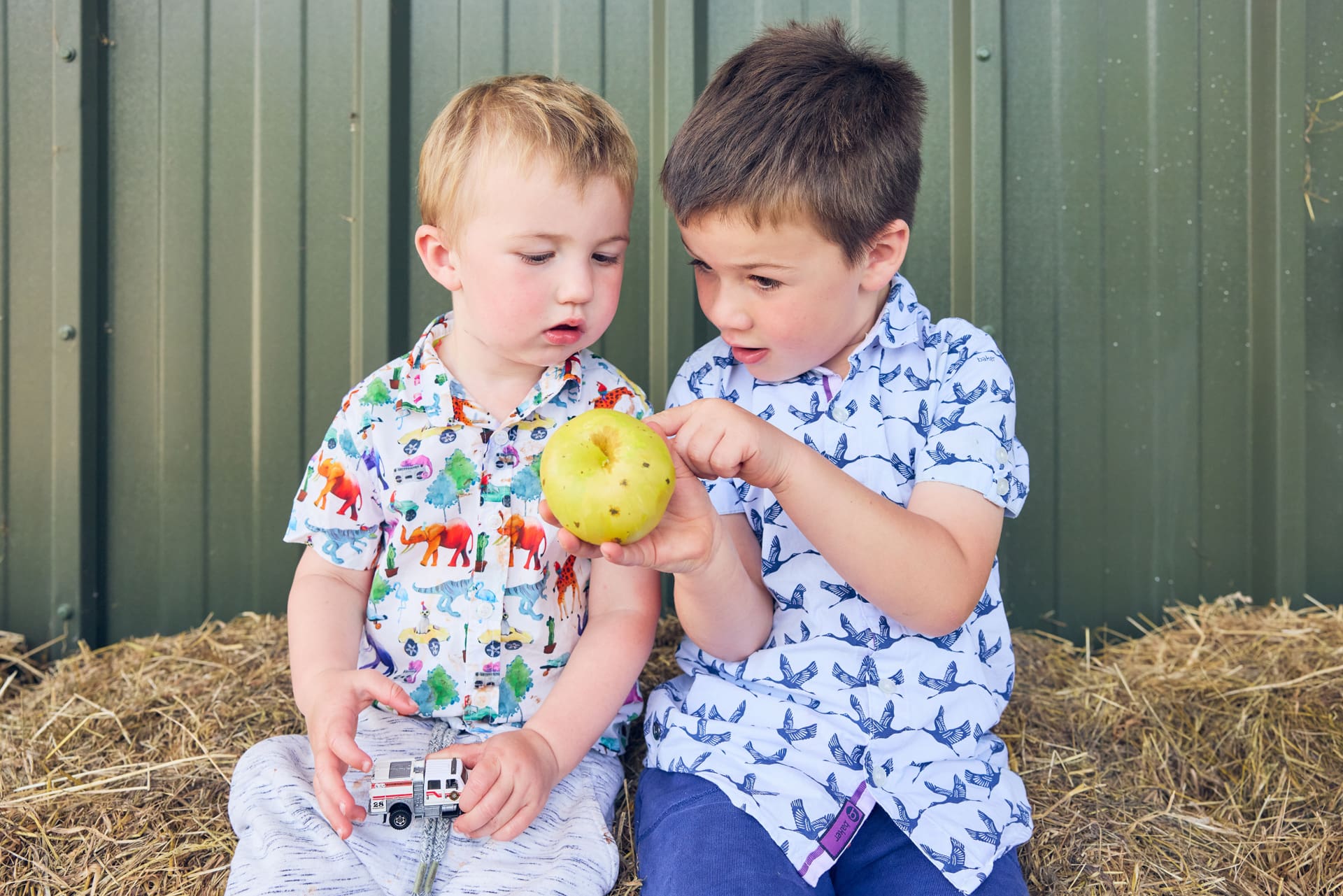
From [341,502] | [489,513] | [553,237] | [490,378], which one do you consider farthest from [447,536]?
[553,237]

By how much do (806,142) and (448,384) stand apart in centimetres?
92

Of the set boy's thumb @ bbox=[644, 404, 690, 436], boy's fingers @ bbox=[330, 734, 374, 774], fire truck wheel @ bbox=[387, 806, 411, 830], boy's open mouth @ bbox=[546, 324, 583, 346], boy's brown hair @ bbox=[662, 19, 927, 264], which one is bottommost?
fire truck wheel @ bbox=[387, 806, 411, 830]

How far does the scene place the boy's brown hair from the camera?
183 centimetres

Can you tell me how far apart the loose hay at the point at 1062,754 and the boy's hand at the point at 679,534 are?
0.66m

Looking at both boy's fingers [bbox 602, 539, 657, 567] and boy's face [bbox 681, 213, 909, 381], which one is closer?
boy's fingers [bbox 602, 539, 657, 567]

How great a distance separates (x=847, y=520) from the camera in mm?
1708

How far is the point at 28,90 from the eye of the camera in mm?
3174

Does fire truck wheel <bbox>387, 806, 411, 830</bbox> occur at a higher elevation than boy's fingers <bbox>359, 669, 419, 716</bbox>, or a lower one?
lower

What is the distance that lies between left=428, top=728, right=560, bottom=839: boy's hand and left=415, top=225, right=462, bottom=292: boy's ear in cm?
98

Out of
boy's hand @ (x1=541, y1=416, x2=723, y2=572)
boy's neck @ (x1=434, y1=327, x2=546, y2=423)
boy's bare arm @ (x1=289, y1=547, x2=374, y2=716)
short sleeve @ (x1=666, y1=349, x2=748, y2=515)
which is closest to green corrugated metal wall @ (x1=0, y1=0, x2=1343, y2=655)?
short sleeve @ (x1=666, y1=349, x2=748, y2=515)

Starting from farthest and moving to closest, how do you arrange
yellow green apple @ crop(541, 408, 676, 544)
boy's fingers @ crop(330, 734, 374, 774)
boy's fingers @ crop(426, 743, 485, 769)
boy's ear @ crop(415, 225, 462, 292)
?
boy's ear @ crop(415, 225, 462, 292)
boy's fingers @ crop(426, 743, 485, 769)
boy's fingers @ crop(330, 734, 374, 774)
yellow green apple @ crop(541, 408, 676, 544)

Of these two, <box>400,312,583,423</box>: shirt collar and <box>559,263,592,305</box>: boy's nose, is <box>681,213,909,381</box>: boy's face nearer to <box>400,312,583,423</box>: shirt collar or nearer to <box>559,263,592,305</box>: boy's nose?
<box>559,263,592,305</box>: boy's nose

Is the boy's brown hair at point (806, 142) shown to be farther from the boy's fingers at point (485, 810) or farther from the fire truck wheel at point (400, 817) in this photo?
the fire truck wheel at point (400, 817)

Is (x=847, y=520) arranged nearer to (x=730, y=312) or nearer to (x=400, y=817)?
(x=730, y=312)
